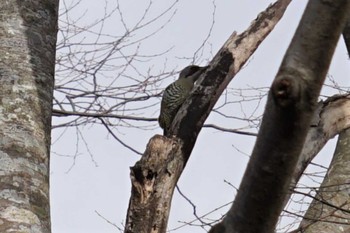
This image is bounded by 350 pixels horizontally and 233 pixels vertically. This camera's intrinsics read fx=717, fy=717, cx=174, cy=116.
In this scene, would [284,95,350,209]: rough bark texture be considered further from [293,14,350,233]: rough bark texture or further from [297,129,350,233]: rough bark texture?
[297,129,350,233]: rough bark texture

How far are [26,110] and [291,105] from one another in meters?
1.16

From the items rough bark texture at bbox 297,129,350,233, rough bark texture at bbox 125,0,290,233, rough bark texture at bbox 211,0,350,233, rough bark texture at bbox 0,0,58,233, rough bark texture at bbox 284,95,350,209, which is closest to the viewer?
rough bark texture at bbox 211,0,350,233

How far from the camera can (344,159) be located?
10.2 ft

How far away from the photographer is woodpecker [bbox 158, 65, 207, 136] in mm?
2902

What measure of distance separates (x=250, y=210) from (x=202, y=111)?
1421 mm

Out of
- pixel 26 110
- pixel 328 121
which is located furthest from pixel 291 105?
pixel 328 121

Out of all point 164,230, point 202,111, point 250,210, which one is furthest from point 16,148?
point 250,210

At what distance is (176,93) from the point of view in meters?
2.96

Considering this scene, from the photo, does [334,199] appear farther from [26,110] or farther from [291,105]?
[291,105]

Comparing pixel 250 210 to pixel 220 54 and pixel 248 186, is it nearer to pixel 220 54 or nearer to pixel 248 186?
pixel 248 186

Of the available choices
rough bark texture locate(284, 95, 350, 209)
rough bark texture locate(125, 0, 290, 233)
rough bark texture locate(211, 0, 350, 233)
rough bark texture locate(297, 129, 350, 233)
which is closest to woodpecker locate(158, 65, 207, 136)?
rough bark texture locate(125, 0, 290, 233)

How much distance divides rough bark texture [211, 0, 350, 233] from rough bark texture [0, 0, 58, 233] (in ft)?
2.73

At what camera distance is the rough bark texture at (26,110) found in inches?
67.6

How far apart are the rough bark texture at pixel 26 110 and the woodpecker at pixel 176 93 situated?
74 centimetres
